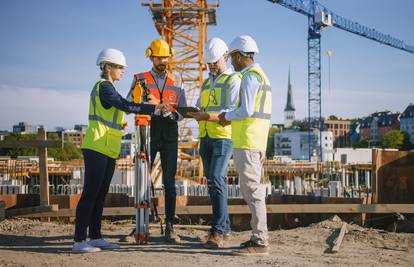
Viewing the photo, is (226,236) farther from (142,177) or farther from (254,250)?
(142,177)

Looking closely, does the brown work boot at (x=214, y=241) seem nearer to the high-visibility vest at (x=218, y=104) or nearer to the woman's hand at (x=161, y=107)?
the high-visibility vest at (x=218, y=104)

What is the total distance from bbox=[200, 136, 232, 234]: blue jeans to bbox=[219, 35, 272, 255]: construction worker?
1.44 ft

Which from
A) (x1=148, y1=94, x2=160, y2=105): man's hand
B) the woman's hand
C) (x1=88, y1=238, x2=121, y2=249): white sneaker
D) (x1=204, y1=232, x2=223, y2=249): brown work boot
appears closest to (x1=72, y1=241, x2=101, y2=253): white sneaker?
(x1=88, y1=238, x2=121, y2=249): white sneaker

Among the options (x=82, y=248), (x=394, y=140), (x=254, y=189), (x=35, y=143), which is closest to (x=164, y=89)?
(x=254, y=189)

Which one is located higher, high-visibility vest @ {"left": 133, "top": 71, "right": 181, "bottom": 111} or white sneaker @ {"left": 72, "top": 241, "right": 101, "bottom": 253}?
high-visibility vest @ {"left": 133, "top": 71, "right": 181, "bottom": 111}

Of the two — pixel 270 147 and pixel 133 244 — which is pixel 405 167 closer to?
pixel 133 244

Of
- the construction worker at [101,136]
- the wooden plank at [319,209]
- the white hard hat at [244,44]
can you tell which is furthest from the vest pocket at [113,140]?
the wooden plank at [319,209]

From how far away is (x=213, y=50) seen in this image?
4848mm

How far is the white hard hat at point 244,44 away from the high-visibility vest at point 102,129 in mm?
1310

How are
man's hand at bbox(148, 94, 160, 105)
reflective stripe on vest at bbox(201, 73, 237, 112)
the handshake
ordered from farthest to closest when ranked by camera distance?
man's hand at bbox(148, 94, 160, 105) → reflective stripe on vest at bbox(201, 73, 237, 112) → the handshake

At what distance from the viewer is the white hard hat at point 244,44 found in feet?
14.3

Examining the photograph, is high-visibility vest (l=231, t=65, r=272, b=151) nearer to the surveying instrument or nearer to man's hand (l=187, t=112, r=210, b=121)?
man's hand (l=187, t=112, r=210, b=121)

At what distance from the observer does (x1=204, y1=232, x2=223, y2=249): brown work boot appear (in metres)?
4.63

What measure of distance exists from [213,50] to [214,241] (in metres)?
1.95
